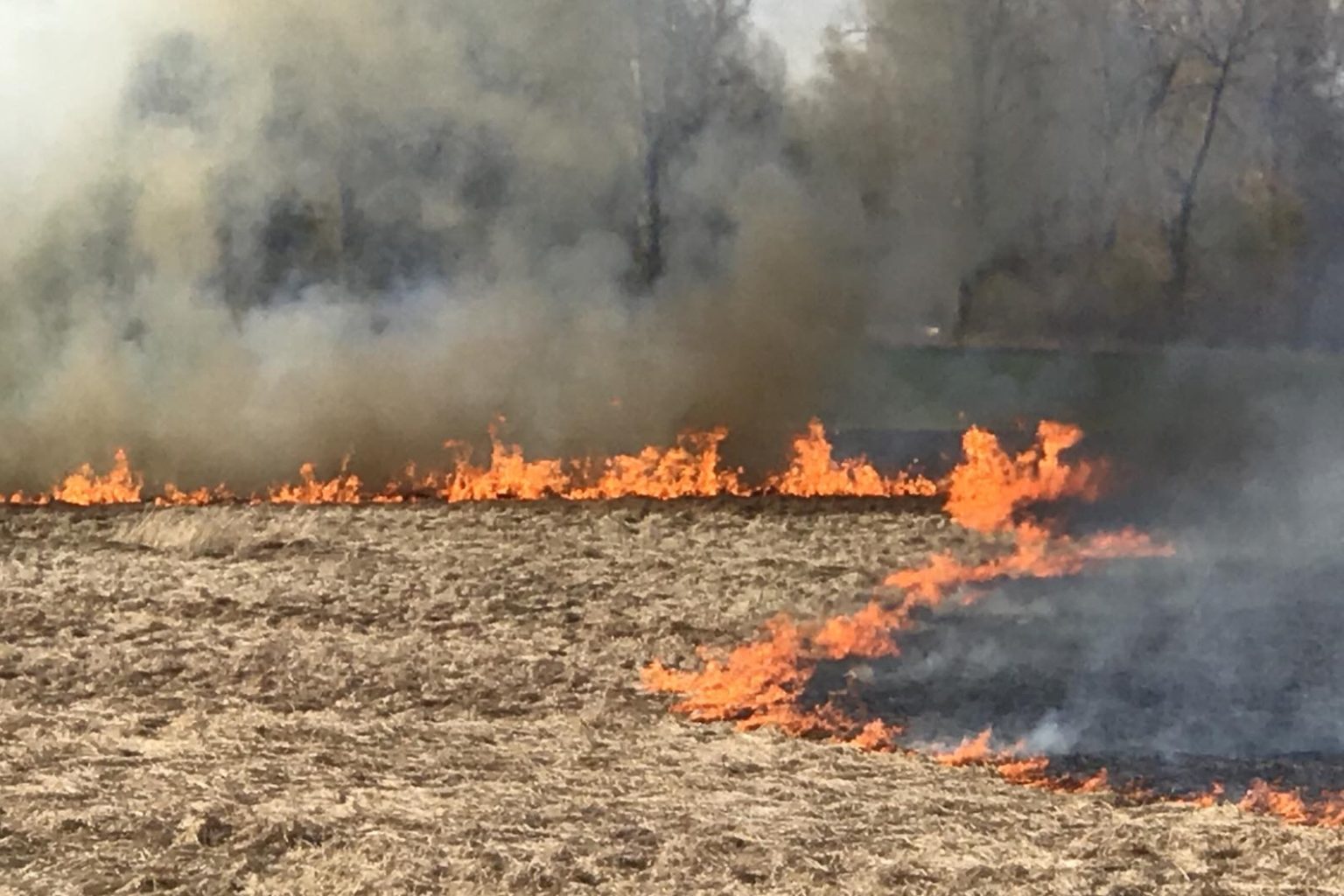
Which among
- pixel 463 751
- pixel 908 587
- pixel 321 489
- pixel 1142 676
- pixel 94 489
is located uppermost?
pixel 321 489

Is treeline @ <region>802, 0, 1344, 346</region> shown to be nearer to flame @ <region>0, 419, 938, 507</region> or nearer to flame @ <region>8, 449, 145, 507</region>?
flame @ <region>0, 419, 938, 507</region>

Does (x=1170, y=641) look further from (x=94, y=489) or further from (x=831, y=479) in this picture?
(x=94, y=489)

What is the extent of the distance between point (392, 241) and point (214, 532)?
16.2 feet

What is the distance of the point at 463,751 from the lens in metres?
6.11

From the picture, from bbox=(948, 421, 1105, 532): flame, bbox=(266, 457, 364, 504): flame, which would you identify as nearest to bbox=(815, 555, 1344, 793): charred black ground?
bbox=(948, 421, 1105, 532): flame

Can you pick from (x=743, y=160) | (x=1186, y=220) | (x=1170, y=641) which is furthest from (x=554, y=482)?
(x=1186, y=220)

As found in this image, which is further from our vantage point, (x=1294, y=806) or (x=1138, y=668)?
(x=1138, y=668)

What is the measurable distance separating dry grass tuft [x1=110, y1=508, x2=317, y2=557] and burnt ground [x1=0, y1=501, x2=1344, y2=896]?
0.04m

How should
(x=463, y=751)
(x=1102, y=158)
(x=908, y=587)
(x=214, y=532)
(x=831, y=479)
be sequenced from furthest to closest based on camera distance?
(x=1102, y=158) < (x=831, y=479) < (x=214, y=532) < (x=908, y=587) < (x=463, y=751)

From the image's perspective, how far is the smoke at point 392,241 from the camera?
40.0 ft

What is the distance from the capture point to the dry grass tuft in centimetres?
982

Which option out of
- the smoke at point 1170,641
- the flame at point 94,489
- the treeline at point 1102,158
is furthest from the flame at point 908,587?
the flame at point 94,489

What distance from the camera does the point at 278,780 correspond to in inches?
221

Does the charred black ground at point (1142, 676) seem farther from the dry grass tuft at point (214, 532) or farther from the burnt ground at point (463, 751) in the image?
the dry grass tuft at point (214, 532)
